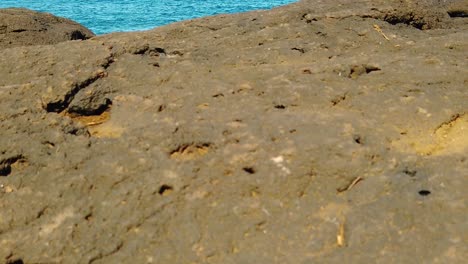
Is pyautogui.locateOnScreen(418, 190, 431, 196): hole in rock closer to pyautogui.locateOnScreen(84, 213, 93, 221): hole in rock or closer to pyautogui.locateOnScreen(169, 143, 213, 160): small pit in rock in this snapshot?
pyautogui.locateOnScreen(169, 143, 213, 160): small pit in rock

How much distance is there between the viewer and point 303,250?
6.80 ft

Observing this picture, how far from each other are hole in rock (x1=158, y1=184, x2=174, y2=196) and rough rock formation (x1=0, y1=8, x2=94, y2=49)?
321 centimetres

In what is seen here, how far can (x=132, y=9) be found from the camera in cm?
1812

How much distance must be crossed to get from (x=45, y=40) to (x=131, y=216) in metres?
3.88

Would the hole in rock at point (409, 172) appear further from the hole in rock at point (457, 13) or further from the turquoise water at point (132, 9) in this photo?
the turquoise water at point (132, 9)

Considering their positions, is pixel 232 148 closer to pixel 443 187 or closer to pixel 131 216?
pixel 131 216

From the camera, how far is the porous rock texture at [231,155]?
211 centimetres

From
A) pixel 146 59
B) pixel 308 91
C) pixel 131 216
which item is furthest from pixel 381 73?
pixel 131 216

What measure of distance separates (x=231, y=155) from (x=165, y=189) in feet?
1.07

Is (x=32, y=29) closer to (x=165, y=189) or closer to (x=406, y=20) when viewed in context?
(x=406, y=20)

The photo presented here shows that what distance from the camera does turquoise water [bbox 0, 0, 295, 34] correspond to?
50.6 ft

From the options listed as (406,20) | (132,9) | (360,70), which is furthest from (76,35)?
(132,9)

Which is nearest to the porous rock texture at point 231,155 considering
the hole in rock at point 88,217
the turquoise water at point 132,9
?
the hole in rock at point 88,217

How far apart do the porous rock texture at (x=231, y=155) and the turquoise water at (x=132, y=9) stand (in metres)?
11.5
